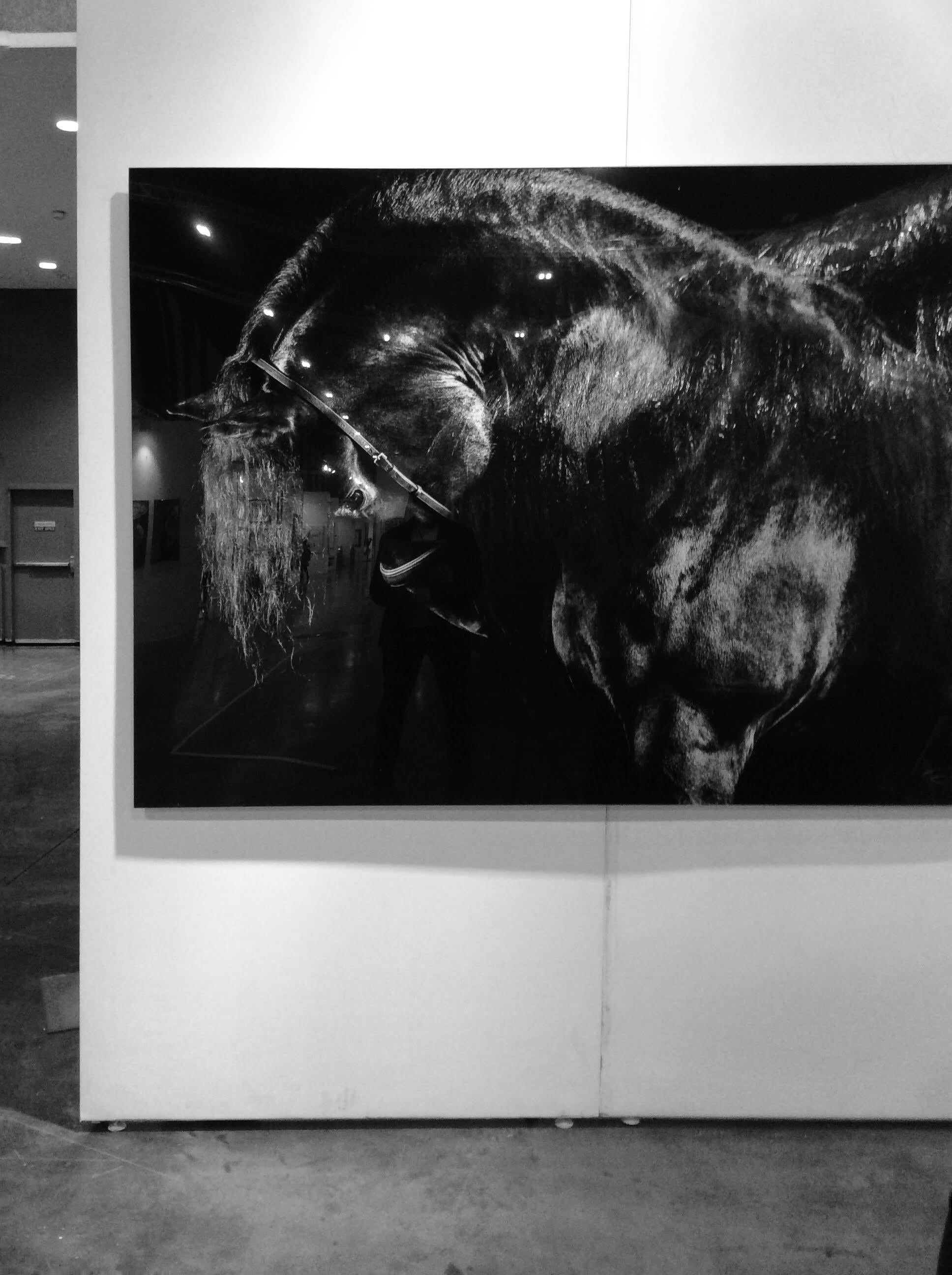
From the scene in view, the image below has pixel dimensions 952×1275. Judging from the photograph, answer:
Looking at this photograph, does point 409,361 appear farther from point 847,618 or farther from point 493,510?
point 847,618

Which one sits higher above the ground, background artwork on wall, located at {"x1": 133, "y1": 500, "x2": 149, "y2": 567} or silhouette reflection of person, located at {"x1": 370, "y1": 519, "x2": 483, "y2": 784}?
background artwork on wall, located at {"x1": 133, "y1": 500, "x2": 149, "y2": 567}

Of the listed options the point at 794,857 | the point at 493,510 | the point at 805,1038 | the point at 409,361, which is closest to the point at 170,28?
the point at 409,361

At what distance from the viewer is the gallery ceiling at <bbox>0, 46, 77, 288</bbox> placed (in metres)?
5.27

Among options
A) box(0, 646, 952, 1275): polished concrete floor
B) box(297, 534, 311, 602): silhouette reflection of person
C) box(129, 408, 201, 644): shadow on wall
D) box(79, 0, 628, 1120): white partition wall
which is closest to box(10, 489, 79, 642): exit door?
box(0, 646, 952, 1275): polished concrete floor

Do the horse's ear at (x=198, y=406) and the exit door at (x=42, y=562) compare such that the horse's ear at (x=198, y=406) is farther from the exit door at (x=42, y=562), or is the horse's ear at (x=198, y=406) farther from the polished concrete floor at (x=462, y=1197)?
the exit door at (x=42, y=562)

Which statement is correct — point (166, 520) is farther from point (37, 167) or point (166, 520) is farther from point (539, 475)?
point (37, 167)

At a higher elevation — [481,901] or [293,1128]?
[481,901]

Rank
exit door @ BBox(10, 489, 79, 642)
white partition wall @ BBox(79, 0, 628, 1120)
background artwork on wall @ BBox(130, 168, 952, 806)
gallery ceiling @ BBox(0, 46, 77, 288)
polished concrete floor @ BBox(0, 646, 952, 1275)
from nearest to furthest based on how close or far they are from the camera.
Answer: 1. polished concrete floor @ BBox(0, 646, 952, 1275)
2. background artwork on wall @ BBox(130, 168, 952, 806)
3. white partition wall @ BBox(79, 0, 628, 1120)
4. gallery ceiling @ BBox(0, 46, 77, 288)
5. exit door @ BBox(10, 489, 79, 642)

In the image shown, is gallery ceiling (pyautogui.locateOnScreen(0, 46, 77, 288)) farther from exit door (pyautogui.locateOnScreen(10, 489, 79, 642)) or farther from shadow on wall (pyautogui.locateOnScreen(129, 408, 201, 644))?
exit door (pyautogui.locateOnScreen(10, 489, 79, 642))

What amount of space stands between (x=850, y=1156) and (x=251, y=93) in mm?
2732

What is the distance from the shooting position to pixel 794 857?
2.33 meters

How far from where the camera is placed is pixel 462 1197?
2.09 metres

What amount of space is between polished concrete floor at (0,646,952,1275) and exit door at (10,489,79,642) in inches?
392

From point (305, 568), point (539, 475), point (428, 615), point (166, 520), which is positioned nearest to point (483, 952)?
point (428, 615)
